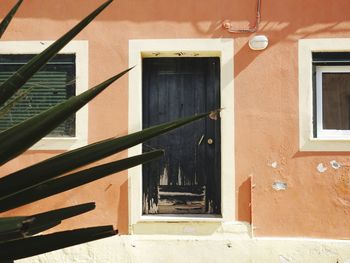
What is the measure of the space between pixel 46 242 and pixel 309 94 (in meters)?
4.20

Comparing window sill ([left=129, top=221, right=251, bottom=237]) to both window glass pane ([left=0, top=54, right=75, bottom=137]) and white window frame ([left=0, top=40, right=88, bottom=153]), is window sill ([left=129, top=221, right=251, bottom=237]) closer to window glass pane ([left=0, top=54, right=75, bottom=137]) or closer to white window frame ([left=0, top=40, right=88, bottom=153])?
white window frame ([left=0, top=40, right=88, bottom=153])

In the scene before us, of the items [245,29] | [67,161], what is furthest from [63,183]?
[245,29]

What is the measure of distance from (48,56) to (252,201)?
13.1 ft

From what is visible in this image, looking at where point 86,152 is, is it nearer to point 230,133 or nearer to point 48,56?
point 48,56

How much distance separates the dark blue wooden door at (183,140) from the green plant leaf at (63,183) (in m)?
4.01

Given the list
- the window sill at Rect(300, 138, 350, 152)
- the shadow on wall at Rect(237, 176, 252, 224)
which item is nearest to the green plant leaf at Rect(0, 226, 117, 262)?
the shadow on wall at Rect(237, 176, 252, 224)

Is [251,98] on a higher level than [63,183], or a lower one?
higher

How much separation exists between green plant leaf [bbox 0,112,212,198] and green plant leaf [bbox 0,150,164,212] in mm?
15

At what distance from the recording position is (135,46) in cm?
470

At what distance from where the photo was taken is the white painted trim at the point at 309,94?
14.9 feet

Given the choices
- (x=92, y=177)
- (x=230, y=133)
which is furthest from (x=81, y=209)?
(x=230, y=133)

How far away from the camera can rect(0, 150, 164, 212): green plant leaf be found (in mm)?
807

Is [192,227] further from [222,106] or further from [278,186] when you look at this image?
[222,106]

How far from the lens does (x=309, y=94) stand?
181 inches
